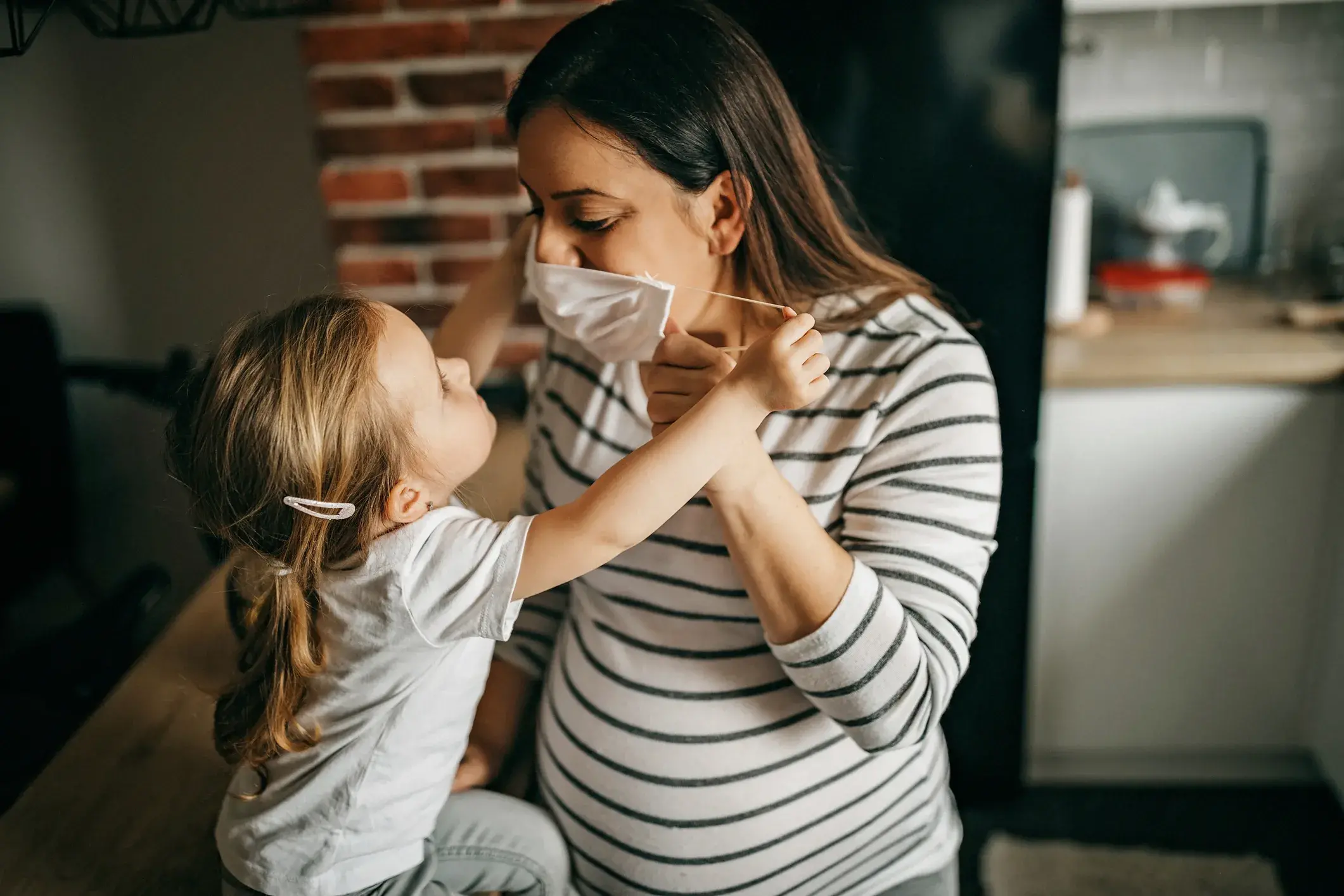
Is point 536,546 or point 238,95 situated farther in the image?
point 238,95

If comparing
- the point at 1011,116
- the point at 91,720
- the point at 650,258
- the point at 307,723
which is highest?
the point at 1011,116

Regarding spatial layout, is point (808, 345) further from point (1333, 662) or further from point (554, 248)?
point (1333, 662)

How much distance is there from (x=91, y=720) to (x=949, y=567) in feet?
2.99

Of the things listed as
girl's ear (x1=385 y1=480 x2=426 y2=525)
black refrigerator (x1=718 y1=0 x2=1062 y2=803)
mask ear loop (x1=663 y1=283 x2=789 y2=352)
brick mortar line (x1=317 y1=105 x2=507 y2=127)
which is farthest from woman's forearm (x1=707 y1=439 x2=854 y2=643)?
brick mortar line (x1=317 y1=105 x2=507 y2=127)

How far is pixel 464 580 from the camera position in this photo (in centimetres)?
79

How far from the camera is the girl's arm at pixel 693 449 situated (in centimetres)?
74

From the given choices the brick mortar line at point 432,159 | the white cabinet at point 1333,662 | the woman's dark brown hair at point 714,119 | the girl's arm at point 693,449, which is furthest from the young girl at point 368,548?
the white cabinet at point 1333,662

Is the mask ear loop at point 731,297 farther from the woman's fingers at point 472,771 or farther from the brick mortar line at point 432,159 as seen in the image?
the brick mortar line at point 432,159

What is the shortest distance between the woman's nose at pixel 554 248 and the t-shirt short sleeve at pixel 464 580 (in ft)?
0.79

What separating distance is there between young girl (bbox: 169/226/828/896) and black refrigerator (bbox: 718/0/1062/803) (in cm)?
66

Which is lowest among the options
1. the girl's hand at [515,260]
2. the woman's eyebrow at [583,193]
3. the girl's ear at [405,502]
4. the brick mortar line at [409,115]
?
the girl's ear at [405,502]

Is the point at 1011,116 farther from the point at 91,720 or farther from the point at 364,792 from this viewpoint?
the point at 91,720

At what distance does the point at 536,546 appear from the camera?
0.78 m

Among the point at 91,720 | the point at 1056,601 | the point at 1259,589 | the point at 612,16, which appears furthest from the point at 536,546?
the point at 1259,589
